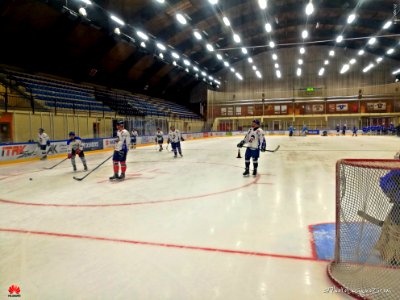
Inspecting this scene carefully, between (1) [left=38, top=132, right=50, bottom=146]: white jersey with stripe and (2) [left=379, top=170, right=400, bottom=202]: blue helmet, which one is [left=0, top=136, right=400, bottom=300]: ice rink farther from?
(1) [left=38, top=132, right=50, bottom=146]: white jersey with stripe

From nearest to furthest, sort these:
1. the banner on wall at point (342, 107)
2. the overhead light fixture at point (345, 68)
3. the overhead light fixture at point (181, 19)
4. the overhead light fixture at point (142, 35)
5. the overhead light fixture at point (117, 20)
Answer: the overhead light fixture at point (117, 20) → the overhead light fixture at point (181, 19) → the overhead light fixture at point (142, 35) → the overhead light fixture at point (345, 68) → the banner on wall at point (342, 107)

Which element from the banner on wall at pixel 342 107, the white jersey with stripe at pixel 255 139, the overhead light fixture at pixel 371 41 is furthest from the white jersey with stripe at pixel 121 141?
the banner on wall at pixel 342 107

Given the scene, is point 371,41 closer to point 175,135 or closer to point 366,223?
point 175,135

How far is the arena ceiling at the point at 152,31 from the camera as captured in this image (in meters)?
18.8

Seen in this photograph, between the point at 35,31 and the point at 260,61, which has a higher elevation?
the point at 260,61

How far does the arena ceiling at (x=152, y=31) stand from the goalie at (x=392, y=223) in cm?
1870

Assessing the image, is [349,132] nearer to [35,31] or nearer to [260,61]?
[260,61]

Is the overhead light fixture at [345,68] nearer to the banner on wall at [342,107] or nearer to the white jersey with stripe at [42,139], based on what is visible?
the banner on wall at [342,107]

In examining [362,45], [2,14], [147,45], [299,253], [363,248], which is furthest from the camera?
[362,45]

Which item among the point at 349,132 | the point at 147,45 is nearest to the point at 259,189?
the point at 147,45

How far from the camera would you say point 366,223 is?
2734mm

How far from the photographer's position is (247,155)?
815 cm

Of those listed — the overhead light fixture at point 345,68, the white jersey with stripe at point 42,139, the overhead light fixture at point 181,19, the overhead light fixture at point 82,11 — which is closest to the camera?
the white jersey with stripe at point 42,139

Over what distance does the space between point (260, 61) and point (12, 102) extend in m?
35.0
